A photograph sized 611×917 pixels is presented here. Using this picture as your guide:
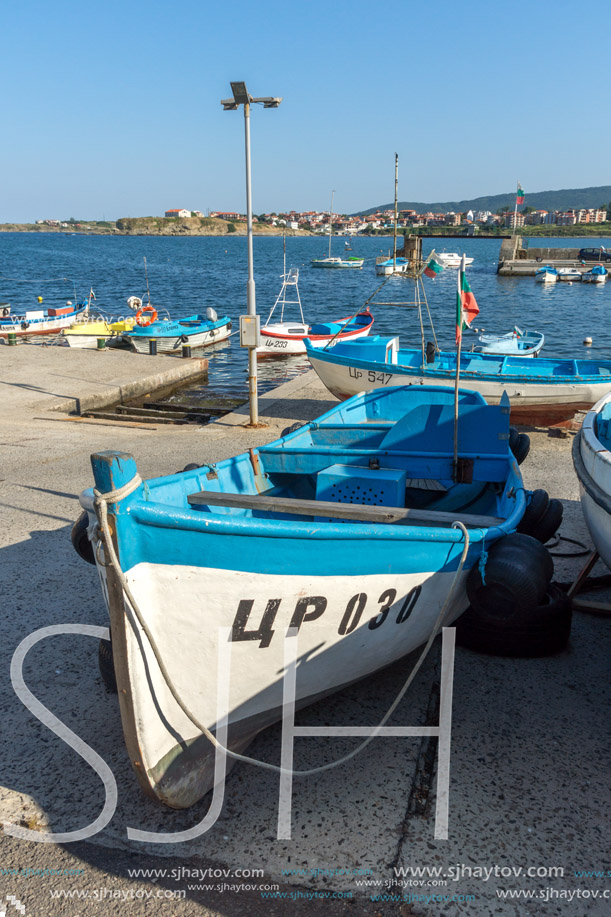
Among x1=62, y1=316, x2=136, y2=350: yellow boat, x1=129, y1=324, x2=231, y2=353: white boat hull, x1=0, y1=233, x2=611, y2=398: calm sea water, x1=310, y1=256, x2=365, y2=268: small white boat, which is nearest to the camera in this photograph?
x1=129, y1=324, x2=231, y2=353: white boat hull

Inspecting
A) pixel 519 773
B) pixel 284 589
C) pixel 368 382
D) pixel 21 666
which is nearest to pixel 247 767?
pixel 284 589

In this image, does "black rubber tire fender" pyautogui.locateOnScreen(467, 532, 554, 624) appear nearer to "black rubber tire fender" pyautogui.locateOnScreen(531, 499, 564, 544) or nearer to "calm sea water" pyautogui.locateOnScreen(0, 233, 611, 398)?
"black rubber tire fender" pyautogui.locateOnScreen(531, 499, 564, 544)

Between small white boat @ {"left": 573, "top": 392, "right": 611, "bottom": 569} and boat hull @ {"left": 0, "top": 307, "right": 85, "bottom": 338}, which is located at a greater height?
small white boat @ {"left": 573, "top": 392, "right": 611, "bottom": 569}

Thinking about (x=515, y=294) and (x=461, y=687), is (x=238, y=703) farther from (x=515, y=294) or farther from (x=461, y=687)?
(x=515, y=294)

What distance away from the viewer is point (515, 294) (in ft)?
201

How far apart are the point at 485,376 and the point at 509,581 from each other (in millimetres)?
8433

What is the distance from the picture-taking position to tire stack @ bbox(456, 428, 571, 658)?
4.38 metres

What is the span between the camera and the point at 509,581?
4344mm

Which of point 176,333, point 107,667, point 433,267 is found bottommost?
point 107,667

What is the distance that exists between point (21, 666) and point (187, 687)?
1.95 m

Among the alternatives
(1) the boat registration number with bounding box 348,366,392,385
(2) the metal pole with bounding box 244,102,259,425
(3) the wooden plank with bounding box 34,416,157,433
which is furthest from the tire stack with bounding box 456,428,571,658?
(3) the wooden plank with bounding box 34,416,157,433

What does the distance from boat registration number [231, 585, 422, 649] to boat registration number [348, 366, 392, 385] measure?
897 centimetres

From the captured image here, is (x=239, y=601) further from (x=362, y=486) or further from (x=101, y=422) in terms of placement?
(x=101, y=422)

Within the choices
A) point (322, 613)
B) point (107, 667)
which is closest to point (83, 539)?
point (107, 667)
